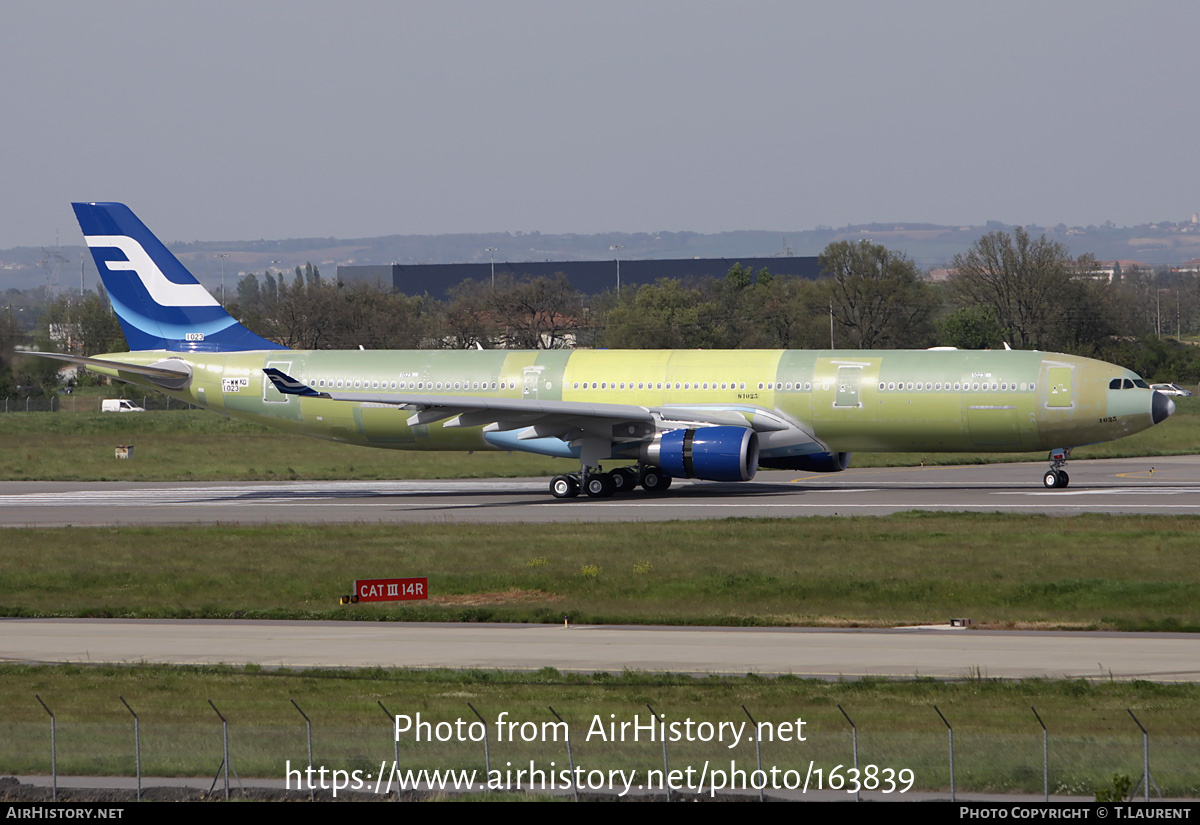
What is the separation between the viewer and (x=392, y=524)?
1359 inches

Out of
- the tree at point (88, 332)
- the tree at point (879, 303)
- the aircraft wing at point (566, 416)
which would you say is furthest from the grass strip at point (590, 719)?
the tree at point (88, 332)

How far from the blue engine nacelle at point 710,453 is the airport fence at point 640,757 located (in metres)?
23.6

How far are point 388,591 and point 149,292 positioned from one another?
24572mm

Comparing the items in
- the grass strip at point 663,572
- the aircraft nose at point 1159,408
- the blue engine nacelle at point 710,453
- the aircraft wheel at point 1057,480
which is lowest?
the aircraft wheel at point 1057,480

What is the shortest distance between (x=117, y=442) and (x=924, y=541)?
48459 millimetres

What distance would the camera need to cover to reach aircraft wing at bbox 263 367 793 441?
39.1 metres

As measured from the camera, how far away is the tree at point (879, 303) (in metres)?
98.4

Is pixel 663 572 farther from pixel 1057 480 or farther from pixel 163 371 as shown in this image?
pixel 163 371

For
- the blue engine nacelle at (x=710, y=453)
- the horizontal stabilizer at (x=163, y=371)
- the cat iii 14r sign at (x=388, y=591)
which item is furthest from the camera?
the horizontal stabilizer at (x=163, y=371)

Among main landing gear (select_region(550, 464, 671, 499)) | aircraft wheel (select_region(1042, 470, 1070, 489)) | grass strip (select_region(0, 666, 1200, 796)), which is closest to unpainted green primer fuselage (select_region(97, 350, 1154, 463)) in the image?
main landing gear (select_region(550, 464, 671, 499))

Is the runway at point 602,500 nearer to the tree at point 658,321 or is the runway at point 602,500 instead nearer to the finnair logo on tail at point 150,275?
the finnair logo on tail at point 150,275
